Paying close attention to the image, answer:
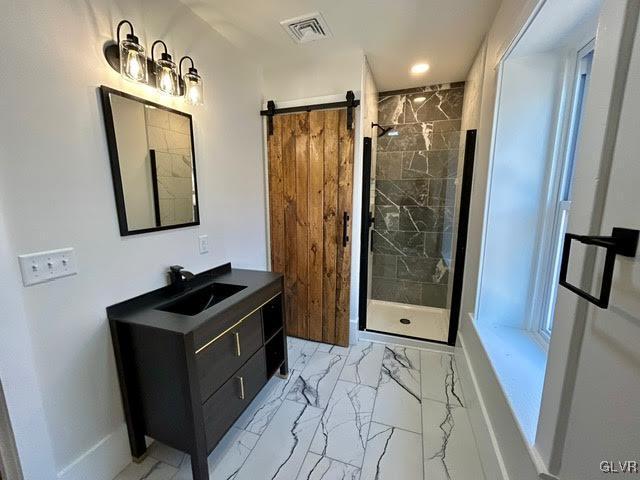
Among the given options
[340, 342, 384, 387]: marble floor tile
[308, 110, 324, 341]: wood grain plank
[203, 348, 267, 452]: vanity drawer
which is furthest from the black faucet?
[340, 342, 384, 387]: marble floor tile

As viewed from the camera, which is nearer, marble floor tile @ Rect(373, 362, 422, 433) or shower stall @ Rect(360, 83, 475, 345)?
marble floor tile @ Rect(373, 362, 422, 433)

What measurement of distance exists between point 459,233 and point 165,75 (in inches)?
91.6

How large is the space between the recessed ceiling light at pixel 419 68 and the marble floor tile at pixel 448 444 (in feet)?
9.07

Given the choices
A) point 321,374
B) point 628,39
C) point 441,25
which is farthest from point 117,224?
point 441,25

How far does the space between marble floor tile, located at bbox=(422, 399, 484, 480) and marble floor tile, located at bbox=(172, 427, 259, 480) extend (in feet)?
3.23

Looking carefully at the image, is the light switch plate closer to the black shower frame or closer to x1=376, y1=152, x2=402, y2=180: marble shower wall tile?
the black shower frame

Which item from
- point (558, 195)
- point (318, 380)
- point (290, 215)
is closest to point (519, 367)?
point (558, 195)

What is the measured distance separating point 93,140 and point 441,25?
2210mm

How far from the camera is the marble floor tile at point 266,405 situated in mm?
1669

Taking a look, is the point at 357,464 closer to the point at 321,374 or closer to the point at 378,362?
the point at 321,374

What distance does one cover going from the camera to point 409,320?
2.99 metres

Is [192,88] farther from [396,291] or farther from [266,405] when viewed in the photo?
[396,291]

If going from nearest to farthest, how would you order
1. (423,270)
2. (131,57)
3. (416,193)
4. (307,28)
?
(131,57)
(307,28)
(416,193)
(423,270)

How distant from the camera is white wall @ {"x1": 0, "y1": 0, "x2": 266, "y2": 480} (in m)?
1.00
